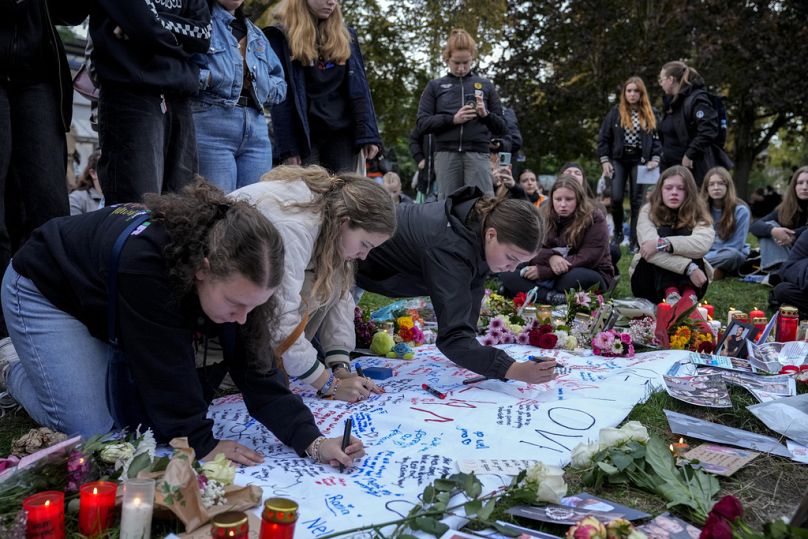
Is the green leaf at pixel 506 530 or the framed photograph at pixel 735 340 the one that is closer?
the green leaf at pixel 506 530

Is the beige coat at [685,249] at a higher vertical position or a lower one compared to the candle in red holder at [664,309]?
higher

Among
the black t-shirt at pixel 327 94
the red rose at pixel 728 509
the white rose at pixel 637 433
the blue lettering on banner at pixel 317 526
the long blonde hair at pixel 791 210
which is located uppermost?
the black t-shirt at pixel 327 94

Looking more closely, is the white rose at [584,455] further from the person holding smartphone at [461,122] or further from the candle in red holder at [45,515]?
the person holding smartphone at [461,122]

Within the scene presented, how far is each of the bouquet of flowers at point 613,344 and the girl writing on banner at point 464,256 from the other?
779mm

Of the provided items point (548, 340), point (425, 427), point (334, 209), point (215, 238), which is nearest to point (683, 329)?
point (548, 340)

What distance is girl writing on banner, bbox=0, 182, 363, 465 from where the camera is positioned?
2.06 metres

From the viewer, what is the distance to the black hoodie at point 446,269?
3.22m

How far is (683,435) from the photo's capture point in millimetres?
2699

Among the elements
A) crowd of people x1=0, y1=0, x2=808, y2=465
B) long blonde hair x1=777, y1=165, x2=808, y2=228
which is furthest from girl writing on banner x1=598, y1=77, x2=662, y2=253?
crowd of people x1=0, y1=0, x2=808, y2=465

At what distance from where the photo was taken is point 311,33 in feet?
13.8

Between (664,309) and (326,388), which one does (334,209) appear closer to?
(326,388)

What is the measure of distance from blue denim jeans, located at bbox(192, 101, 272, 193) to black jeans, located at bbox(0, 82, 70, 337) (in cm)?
72

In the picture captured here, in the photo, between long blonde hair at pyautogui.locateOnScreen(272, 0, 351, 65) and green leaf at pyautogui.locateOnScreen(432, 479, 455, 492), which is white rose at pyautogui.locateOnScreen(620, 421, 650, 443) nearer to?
green leaf at pyautogui.locateOnScreen(432, 479, 455, 492)

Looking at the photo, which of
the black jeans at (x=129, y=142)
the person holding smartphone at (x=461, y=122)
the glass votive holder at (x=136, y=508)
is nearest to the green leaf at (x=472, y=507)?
the glass votive holder at (x=136, y=508)
